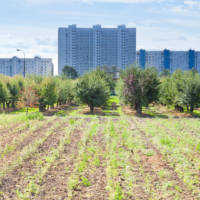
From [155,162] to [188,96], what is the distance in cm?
1757

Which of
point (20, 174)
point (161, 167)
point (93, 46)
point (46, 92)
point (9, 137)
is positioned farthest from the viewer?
point (93, 46)

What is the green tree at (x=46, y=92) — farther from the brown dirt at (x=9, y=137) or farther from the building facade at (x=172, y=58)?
the building facade at (x=172, y=58)

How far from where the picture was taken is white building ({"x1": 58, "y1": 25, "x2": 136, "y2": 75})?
446 feet

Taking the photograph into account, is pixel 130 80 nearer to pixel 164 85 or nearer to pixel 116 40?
pixel 164 85

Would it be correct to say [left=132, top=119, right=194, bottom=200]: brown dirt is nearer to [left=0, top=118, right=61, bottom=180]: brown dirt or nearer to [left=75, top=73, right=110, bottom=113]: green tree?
[left=0, top=118, right=61, bottom=180]: brown dirt

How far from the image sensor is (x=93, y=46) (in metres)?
138

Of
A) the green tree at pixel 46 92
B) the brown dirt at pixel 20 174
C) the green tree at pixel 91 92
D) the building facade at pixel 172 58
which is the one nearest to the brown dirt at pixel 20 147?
→ the brown dirt at pixel 20 174

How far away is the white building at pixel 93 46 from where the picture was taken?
13600cm

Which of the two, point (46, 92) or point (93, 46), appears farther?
point (93, 46)

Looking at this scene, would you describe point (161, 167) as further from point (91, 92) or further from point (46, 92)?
point (46, 92)

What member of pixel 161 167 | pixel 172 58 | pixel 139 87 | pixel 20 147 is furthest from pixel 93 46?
pixel 161 167

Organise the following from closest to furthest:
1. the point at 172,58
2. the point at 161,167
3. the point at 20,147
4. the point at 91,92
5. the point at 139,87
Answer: the point at 161,167, the point at 20,147, the point at 139,87, the point at 91,92, the point at 172,58

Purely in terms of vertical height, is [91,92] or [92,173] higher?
[91,92]

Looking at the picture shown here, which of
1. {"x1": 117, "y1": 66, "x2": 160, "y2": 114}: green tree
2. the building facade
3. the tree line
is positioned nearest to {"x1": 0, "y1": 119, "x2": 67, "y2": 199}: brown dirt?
the tree line
